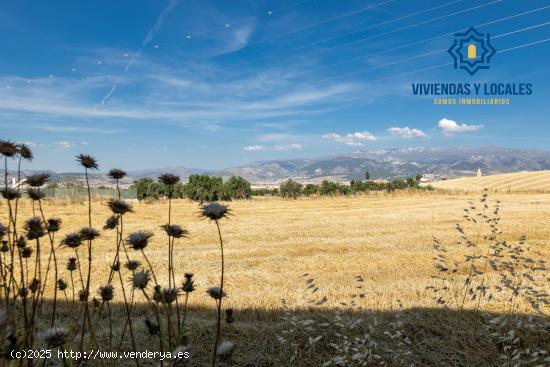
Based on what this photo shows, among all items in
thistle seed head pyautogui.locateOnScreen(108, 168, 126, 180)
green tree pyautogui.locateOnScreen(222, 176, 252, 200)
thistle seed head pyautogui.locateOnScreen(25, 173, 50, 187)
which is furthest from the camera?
green tree pyautogui.locateOnScreen(222, 176, 252, 200)

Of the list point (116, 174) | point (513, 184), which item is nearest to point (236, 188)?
point (513, 184)

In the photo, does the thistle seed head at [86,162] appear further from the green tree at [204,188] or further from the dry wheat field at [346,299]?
the green tree at [204,188]

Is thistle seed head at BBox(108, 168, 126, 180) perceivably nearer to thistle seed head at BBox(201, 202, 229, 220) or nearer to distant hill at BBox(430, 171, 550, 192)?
thistle seed head at BBox(201, 202, 229, 220)

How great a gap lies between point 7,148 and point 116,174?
0.70 meters

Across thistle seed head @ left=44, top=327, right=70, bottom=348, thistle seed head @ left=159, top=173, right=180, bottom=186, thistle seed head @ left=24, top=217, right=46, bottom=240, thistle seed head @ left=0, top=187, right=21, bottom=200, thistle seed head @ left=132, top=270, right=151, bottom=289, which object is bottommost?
thistle seed head @ left=44, top=327, right=70, bottom=348

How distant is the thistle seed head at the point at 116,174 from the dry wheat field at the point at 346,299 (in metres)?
0.86

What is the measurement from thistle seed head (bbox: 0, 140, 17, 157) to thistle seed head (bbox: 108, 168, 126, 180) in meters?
0.62

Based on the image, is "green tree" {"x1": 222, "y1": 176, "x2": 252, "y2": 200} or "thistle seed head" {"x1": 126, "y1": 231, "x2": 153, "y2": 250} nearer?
"thistle seed head" {"x1": 126, "y1": 231, "x2": 153, "y2": 250}

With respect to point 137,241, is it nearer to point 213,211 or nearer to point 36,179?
point 213,211

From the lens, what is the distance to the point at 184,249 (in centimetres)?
1326

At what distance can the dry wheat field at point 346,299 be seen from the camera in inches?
174

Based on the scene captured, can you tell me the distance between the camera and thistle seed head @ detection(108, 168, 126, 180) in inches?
121

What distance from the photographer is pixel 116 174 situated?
3102mm

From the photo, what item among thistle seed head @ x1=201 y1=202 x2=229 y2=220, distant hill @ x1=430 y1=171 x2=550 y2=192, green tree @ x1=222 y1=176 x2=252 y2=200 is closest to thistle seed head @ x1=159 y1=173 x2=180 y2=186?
thistle seed head @ x1=201 y1=202 x2=229 y2=220
